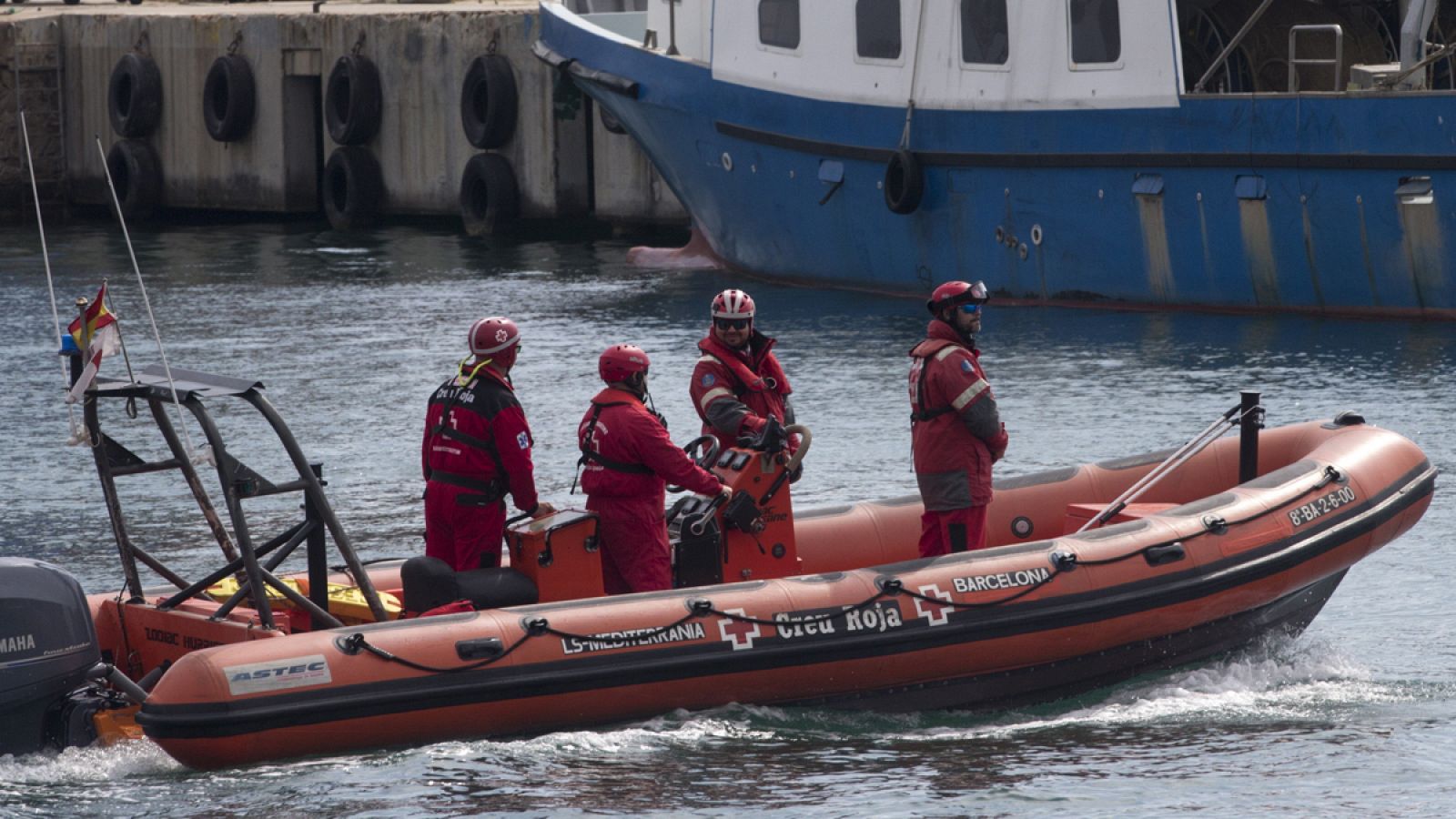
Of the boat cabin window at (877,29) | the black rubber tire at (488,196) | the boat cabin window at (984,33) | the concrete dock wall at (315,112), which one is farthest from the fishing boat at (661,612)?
the black rubber tire at (488,196)

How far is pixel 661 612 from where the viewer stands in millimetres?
7227

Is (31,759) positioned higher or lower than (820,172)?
lower

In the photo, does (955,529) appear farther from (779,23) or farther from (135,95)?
(135,95)

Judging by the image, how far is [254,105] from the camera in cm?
2711

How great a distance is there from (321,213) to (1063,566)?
21325mm

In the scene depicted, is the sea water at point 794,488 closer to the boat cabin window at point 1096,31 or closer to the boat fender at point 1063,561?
the boat fender at point 1063,561

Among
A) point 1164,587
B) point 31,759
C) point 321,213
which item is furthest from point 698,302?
point 31,759

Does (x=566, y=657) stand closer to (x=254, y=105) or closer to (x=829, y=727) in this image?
(x=829, y=727)

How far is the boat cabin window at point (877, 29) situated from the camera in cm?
1772

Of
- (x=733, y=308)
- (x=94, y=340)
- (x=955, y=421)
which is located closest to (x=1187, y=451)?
(x=955, y=421)

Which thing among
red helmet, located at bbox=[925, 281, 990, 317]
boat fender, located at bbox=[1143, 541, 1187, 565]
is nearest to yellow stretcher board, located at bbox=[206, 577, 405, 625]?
red helmet, located at bbox=[925, 281, 990, 317]

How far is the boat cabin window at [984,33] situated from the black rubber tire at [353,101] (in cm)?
1067

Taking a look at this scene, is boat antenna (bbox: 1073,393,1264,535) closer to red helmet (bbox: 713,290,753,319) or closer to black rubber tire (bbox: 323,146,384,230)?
red helmet (bbox: 713,290,753,319)

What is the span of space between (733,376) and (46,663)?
9.55 ft
